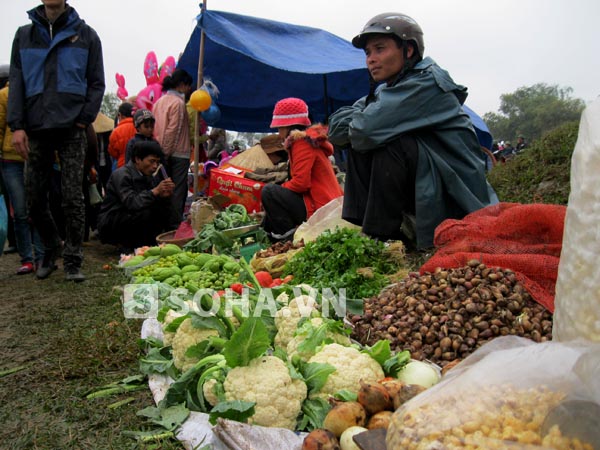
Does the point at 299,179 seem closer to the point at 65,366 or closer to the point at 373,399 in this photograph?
the point at 65,366

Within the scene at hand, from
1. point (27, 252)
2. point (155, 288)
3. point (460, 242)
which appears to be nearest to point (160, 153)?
point (27, 252)

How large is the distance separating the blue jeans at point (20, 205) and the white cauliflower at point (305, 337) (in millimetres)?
3743

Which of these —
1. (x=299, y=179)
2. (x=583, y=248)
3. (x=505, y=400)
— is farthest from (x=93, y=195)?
(x=505, y=400)

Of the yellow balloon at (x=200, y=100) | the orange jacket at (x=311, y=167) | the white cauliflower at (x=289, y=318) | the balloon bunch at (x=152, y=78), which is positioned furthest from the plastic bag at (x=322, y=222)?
the balloon bunch at (x=152, y=78)

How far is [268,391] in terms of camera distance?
5.35ft

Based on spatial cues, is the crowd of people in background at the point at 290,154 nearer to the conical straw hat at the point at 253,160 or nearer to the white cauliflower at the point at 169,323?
the conical straw hat at the point at 253,160

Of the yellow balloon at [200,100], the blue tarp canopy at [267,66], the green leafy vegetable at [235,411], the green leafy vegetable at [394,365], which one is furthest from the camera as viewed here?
the blue tarp canopy at [267,66]

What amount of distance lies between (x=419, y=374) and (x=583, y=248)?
0.68 m

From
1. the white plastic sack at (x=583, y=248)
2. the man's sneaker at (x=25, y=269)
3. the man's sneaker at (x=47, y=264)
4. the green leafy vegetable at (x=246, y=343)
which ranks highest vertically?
the white plastic sack at (x=583, y=248)

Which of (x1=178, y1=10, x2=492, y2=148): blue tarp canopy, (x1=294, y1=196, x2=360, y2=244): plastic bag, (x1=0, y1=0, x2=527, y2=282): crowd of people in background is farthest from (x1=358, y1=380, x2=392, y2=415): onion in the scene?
(x1=178, y1=10, x2=492, y2=148): blue tarp canopy

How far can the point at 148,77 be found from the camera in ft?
28.3

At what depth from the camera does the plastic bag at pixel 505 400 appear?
0.98 metres

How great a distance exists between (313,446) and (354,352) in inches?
19.2

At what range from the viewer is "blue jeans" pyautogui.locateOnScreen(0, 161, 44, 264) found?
485 centimetres
